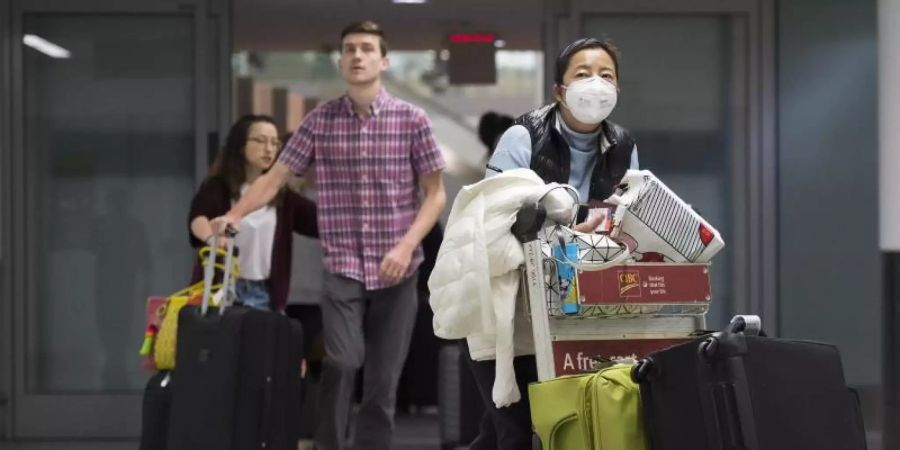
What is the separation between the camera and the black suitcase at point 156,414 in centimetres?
664

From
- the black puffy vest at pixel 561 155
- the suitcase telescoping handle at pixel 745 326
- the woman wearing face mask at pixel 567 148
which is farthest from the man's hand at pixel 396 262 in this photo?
the suitcase telescoping handle at pixel 745 326

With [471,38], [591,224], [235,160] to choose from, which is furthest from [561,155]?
[471,38]

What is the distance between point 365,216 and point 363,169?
0.19m

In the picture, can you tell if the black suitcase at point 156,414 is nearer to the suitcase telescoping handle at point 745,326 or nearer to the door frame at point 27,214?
the door frame at point 27,214

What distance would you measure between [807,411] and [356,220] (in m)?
2.93

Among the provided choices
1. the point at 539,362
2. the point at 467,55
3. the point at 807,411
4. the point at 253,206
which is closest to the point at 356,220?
the point at 253,206

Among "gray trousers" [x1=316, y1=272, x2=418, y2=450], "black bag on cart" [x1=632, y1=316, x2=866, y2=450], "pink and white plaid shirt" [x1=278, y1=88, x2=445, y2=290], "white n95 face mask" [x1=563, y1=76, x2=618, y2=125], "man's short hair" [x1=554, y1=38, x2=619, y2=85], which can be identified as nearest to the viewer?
"black bag on cart" [x1=632, y1=316, x2=866, y2=450]

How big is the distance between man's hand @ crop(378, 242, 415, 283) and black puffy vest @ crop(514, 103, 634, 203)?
1.60 m

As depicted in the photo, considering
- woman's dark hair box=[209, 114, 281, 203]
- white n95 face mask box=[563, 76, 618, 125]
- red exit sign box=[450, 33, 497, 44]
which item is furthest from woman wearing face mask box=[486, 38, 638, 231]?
red exit sign box=[450, 33, 497, 44]

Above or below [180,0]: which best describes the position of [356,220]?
below

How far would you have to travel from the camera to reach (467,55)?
39.1 ft

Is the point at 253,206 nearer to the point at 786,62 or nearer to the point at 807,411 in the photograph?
the point at 807,411

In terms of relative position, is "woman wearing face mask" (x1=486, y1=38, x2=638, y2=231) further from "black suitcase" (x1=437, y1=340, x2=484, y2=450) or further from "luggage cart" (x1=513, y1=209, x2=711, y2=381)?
"black suitcase" (x1=437, y1=340, x2=484, y2=450)

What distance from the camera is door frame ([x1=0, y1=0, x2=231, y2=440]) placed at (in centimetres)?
923
